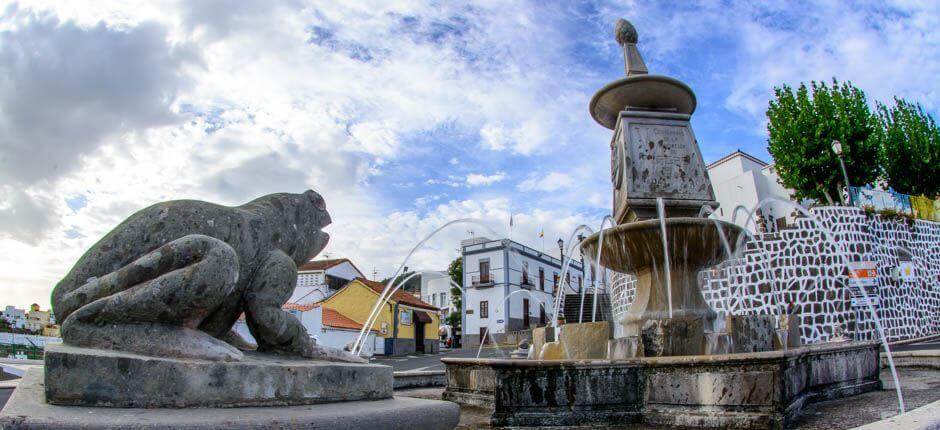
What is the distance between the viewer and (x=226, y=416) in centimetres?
216

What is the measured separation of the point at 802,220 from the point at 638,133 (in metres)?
13.7

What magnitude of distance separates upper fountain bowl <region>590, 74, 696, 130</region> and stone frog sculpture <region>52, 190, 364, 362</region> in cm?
604

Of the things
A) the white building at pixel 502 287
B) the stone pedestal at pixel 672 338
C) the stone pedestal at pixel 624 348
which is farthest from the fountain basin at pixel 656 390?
the white building at pixel 502 287

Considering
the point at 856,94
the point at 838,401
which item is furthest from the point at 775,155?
the point at 838,401

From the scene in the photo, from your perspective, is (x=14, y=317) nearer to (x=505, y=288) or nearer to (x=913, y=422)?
(x=913, y=422)

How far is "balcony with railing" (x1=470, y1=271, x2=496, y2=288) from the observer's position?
45.6 meters

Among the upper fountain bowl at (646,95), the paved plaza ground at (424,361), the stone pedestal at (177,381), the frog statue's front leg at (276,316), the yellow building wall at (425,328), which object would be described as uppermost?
the upper fountain bowl at (646,95)

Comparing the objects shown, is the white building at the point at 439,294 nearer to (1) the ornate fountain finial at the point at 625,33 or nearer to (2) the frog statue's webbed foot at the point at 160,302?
(1) the ornate fountain finial at the point at 625,33

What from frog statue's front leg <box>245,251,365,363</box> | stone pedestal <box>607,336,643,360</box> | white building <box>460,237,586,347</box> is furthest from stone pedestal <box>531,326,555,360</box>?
white building <box>460,237,586,347</box>

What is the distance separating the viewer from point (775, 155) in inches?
896

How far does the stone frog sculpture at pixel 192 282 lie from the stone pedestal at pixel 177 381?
0.38 ft

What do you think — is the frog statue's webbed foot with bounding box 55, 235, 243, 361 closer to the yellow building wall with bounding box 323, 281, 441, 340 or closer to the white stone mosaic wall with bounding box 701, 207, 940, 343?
the white stone mosaic wall with bounding box 701, 207, 940, 343

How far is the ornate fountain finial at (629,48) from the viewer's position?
8898 millimetres

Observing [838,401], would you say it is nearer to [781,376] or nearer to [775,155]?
[781,376]
